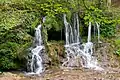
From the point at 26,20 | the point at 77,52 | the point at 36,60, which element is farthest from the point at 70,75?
the point at 26,20

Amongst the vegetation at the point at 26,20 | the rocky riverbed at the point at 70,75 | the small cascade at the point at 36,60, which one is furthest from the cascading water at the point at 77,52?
the small cascade at the point at 36,60

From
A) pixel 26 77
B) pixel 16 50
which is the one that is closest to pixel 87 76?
pixel 26 77

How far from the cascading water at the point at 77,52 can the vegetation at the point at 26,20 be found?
1.35 ft

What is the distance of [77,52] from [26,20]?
251cm

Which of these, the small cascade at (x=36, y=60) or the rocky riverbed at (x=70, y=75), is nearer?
the rocky riverbed at (x=70, y=75)

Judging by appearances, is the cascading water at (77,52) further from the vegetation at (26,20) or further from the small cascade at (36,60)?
the small cascade at (36,60)

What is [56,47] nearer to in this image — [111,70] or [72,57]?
[72,57]

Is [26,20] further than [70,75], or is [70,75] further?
[26,20]

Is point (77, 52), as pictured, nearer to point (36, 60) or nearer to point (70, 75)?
point (36, 60)

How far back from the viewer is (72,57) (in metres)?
11.2

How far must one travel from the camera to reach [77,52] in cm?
1154

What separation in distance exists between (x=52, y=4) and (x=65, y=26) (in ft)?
4.32

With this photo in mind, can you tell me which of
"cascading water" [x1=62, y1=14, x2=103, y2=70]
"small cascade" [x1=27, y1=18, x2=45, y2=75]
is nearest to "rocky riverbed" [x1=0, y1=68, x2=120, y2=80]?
"small cascade" [x1=27, y1=18, x2=45, y2=75]

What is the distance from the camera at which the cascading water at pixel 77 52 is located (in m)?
10.9
